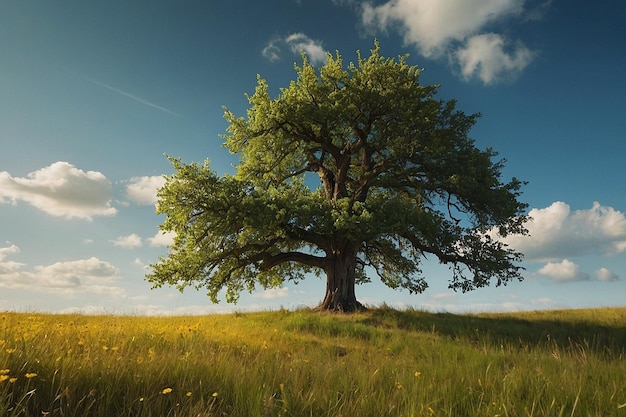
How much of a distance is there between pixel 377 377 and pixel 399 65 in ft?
63.2

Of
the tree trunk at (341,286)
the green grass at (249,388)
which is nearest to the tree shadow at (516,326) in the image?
the tree trunk at (341,286)

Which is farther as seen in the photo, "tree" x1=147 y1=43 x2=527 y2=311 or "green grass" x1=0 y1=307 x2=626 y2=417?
"tree" x1=147 y1=43 x2=527 y2=311

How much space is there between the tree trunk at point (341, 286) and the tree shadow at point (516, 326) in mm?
1325

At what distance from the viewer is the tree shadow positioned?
17.8 m

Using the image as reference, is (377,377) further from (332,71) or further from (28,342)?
(332,71)

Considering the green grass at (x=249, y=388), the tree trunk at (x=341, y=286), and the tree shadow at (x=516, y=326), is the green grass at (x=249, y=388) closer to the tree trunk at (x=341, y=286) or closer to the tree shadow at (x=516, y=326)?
the tree shadow at (x=516, y=326)

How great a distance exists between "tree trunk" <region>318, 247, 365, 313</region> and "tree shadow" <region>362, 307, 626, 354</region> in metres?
1.33

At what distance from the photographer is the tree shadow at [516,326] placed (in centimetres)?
1775

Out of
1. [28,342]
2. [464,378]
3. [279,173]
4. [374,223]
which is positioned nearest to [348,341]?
[374,223]

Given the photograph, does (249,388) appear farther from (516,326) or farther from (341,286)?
(516,326)

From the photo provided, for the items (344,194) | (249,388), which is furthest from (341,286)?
(249,388)

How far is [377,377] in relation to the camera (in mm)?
6191

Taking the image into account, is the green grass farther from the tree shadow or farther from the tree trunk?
the tree trunk

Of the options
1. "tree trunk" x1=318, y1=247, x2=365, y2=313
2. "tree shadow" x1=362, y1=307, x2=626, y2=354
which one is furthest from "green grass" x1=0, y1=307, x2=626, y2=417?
"tree trunk" x1=318, y1=247, x2=365, y2=313
